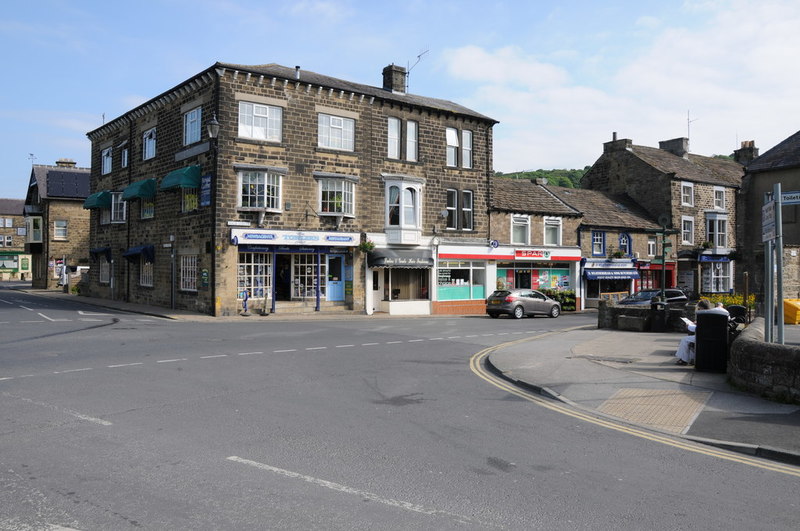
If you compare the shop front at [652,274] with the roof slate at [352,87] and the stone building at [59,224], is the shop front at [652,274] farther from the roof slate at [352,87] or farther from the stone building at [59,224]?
the stone building at [59,224]

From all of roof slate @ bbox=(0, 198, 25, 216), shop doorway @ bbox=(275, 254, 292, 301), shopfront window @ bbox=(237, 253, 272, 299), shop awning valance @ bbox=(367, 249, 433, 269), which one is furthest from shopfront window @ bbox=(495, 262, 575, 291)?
roof slate @ bbox=(0, 198, 25, 216)

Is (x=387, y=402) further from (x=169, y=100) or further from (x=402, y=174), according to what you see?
(x=169, y=100)

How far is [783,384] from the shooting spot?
8773 millimetres

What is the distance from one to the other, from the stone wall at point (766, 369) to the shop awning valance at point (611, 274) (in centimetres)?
2716

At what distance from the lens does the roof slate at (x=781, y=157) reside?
981 inches

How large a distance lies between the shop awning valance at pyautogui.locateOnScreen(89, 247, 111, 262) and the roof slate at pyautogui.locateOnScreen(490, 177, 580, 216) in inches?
876

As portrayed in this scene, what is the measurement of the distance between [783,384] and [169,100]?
27.4 m

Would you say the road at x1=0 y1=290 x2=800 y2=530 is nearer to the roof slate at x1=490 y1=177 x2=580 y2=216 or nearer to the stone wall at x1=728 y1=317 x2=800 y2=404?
the stone wall at x1=728 y1=317 x2=800 y2=404

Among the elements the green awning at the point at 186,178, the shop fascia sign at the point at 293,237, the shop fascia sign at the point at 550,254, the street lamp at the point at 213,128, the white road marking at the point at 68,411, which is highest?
the street lamp at the point at 213,128

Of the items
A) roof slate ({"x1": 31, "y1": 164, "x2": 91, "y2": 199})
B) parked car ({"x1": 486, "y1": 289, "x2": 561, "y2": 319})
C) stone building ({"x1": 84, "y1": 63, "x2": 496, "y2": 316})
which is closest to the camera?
stone building ({"x1": 84, "y1": 63, "x2": 496, "y2": 316})

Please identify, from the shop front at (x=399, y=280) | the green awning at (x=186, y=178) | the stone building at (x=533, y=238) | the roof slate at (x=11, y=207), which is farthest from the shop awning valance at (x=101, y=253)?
the roof slate at (x=11, y=207)

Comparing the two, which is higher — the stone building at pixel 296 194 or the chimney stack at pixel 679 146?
the chimney stack at pixel 679 146

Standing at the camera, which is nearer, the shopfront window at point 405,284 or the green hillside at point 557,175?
the shopfront window at point 405,284

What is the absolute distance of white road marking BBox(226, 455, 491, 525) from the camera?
4.75 m
